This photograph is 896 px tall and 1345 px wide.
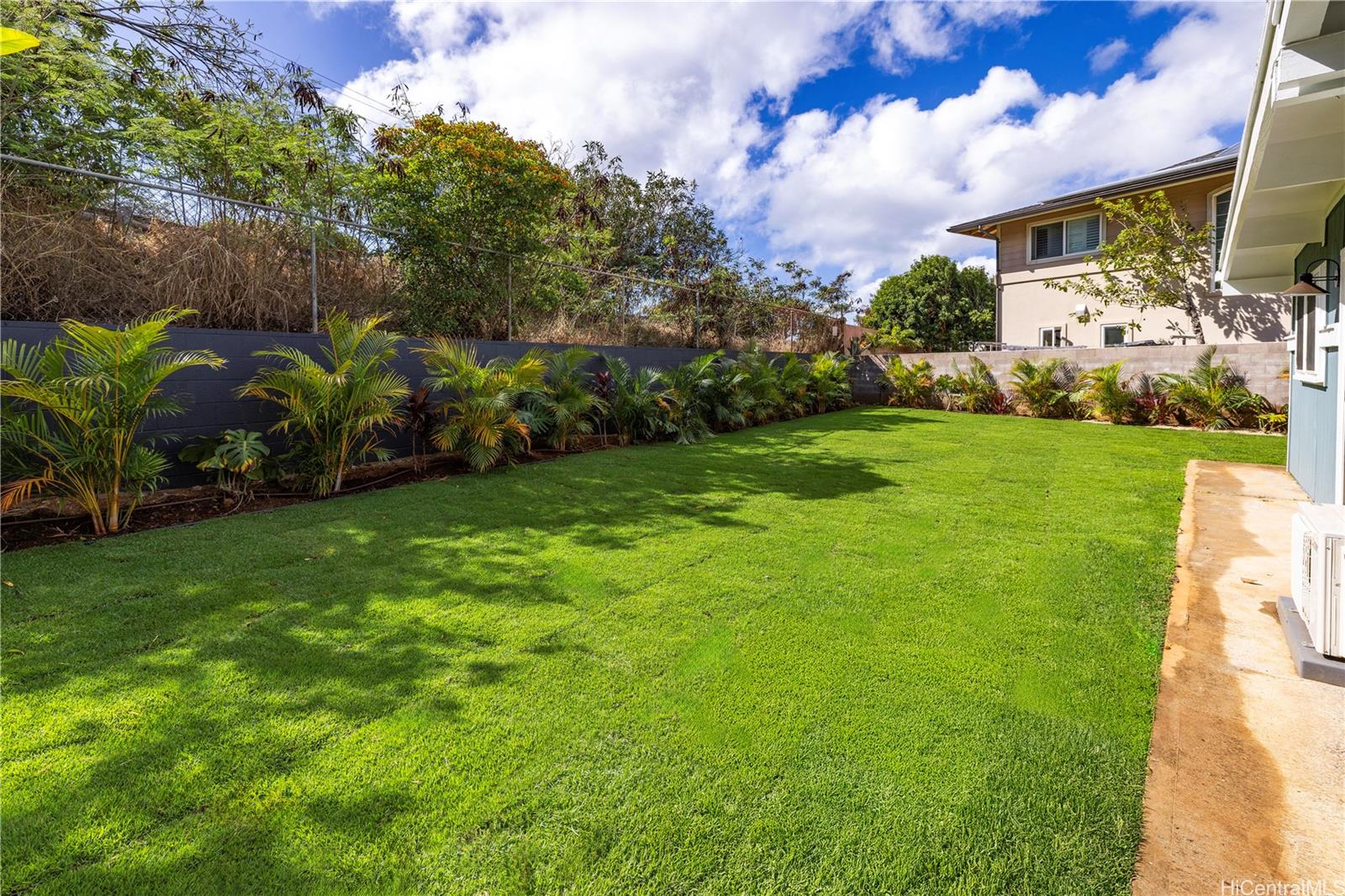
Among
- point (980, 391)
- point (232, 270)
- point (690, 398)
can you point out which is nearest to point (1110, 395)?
point (980, 391)

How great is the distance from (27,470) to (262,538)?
171 cm

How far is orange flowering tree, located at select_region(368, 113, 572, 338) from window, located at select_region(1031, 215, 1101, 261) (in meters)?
13.8

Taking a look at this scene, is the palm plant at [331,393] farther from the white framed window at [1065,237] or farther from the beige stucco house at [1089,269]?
the white framed window at [1065,237]

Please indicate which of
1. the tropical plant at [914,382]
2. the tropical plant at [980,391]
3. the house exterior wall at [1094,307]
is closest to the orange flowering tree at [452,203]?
the tropical plant at [914,382]

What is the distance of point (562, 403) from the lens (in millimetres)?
7578

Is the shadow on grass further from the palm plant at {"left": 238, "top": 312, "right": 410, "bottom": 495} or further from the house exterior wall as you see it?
the house exterior wall

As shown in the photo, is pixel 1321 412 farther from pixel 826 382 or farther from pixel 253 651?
pixel 826 382

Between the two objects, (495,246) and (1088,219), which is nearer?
(495,246)

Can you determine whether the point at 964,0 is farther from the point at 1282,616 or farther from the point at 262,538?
the point at 262,538

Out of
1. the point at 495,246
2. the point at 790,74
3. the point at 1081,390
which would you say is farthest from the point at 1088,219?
the point at 495,246

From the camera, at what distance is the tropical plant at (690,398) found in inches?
354

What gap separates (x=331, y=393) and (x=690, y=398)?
5503 millimetres

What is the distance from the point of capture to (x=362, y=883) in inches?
57.5

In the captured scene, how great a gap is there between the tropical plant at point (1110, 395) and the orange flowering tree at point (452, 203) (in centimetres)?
1062
